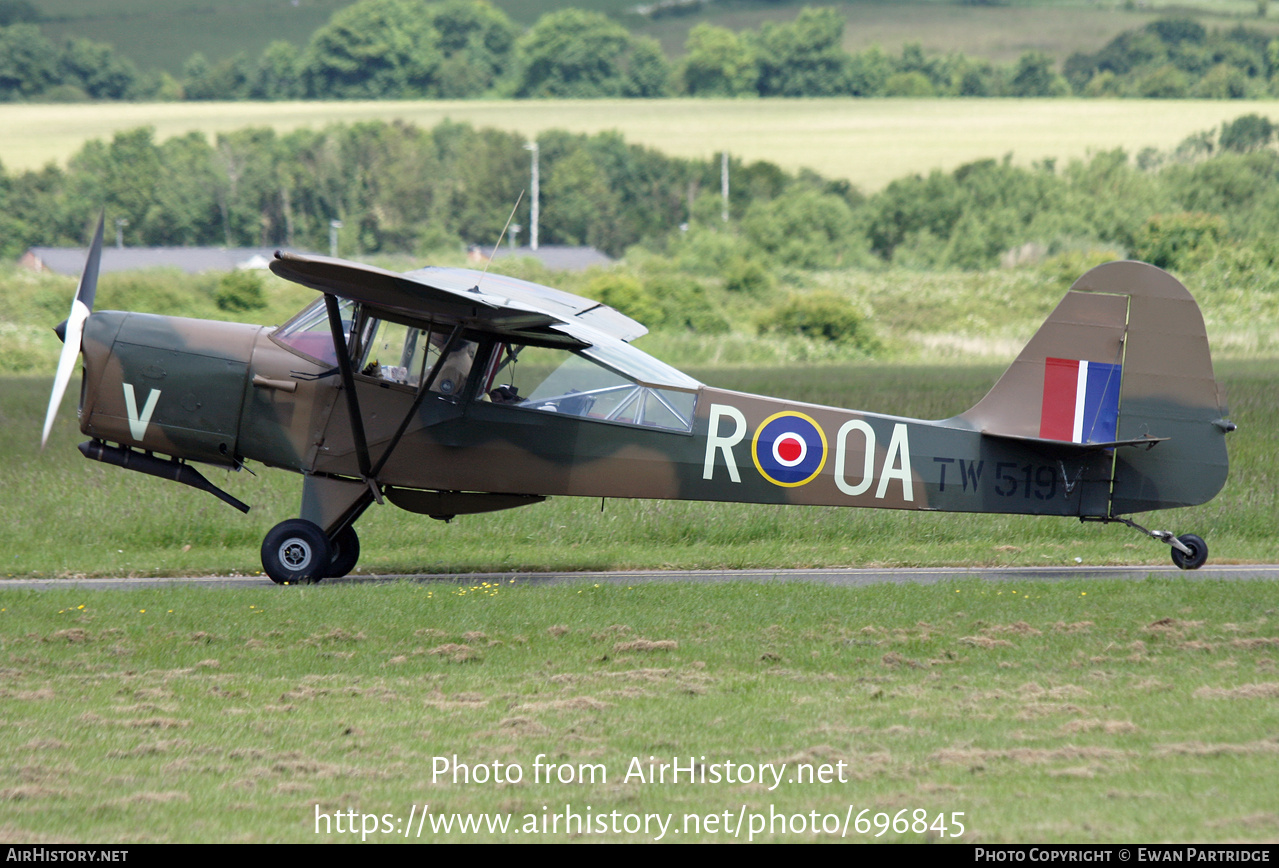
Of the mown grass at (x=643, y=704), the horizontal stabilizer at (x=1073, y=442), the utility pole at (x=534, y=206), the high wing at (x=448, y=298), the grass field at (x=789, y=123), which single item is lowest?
the mown grass at (x=643, y=704)

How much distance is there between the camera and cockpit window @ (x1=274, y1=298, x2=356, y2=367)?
11.4 meters

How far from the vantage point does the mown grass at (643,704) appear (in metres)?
5.63

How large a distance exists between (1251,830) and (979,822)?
3.47 feet

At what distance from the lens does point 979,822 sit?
17.4ft

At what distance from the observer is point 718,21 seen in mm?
141000

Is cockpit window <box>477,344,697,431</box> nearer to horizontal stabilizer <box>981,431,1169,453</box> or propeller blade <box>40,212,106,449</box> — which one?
horizontal stabilizer <box>981,431,1169,453</box>

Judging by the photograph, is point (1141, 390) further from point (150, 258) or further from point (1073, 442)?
point (150, 258)

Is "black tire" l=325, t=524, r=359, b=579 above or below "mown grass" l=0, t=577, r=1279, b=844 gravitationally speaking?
below

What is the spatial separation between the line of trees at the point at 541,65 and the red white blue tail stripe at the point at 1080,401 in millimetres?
100280

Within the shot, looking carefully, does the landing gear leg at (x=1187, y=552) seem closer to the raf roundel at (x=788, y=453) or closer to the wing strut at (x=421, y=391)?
the raf roundel at (x=788, y=453)

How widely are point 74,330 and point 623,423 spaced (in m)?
5.06

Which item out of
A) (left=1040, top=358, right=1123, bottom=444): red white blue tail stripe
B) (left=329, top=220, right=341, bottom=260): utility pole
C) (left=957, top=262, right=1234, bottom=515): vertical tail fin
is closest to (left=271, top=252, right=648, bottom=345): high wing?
(left=1040, top=358, right=1123, bottom=444): red white blue tail stripe

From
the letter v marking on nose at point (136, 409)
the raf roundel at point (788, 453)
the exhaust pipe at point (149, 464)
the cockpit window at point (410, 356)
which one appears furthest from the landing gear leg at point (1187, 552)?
the letter v marking on nose at point (136, 409)

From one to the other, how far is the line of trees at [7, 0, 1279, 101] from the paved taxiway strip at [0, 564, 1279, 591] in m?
99.6
